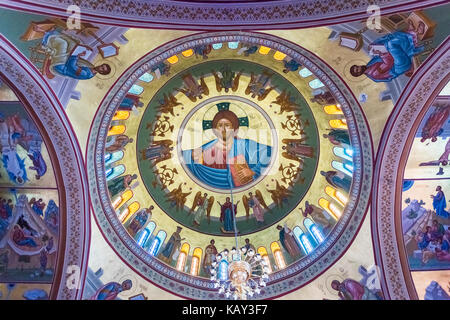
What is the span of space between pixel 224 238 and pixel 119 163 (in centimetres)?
425

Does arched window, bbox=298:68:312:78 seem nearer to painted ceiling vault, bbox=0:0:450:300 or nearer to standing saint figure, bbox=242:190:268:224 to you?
painted ceiling vault, bbox=0:0:450:300

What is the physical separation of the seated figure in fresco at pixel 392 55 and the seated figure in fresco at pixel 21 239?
8980 millimetres

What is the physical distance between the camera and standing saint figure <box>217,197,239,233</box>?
51.8ft

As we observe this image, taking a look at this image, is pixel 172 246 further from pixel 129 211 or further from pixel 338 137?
pixel 338 137

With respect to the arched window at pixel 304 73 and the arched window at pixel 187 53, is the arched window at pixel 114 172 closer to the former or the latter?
the arched window at pixel 187 53

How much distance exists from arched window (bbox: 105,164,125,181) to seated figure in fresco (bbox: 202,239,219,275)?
373 cm

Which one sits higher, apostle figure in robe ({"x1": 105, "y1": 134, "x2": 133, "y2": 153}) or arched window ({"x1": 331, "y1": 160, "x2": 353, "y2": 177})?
apostle figure in robe ({"x1": 105, "y1": 134, "x2": 133, "y2": 153})

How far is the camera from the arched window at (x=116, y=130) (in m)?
13.1

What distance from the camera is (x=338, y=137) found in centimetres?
1366

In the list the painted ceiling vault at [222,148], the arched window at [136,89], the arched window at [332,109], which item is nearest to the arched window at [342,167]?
the painted ceiling vault at [222,148]

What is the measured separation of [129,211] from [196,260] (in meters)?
2.68

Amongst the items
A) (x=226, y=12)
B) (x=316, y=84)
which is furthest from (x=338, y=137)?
(x=226, y=12)

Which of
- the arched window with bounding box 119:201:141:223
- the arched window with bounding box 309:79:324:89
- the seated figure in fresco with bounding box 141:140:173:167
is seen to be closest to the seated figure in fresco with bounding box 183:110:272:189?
the seated figure in fresco with bounding box 141:140:173:167
